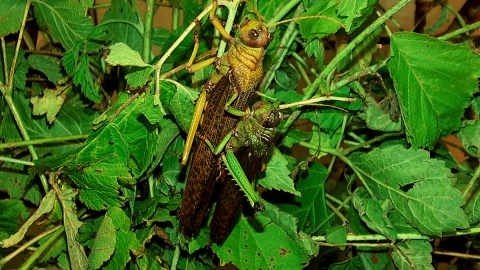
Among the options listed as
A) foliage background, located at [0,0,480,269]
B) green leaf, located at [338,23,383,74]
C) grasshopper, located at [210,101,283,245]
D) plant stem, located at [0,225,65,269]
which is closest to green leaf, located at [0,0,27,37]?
foliage background, located at [0,0,480,269]

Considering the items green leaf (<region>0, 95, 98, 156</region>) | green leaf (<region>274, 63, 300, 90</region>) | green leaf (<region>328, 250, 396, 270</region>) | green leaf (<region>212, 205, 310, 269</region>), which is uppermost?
green leaf (<region>274, 63, 300, 90</region>)

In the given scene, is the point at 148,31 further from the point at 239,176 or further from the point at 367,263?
the point at 367,263

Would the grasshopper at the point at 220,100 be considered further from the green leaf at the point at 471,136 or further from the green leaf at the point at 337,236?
the green leaf at the point at 471,136

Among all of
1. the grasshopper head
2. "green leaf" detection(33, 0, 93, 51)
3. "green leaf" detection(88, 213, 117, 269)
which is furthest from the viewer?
"green leaf" detection(33, 0, 93, 51)

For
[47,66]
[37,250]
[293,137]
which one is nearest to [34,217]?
[37,250]

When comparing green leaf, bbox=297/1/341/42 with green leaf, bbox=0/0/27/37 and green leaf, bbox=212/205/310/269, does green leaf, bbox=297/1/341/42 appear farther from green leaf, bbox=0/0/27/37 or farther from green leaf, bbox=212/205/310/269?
green leaf, bbox=0/0/27/37

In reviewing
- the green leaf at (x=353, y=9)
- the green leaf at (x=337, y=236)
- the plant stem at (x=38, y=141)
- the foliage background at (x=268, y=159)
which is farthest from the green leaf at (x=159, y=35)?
the green leaf at (x=337, y=236)
